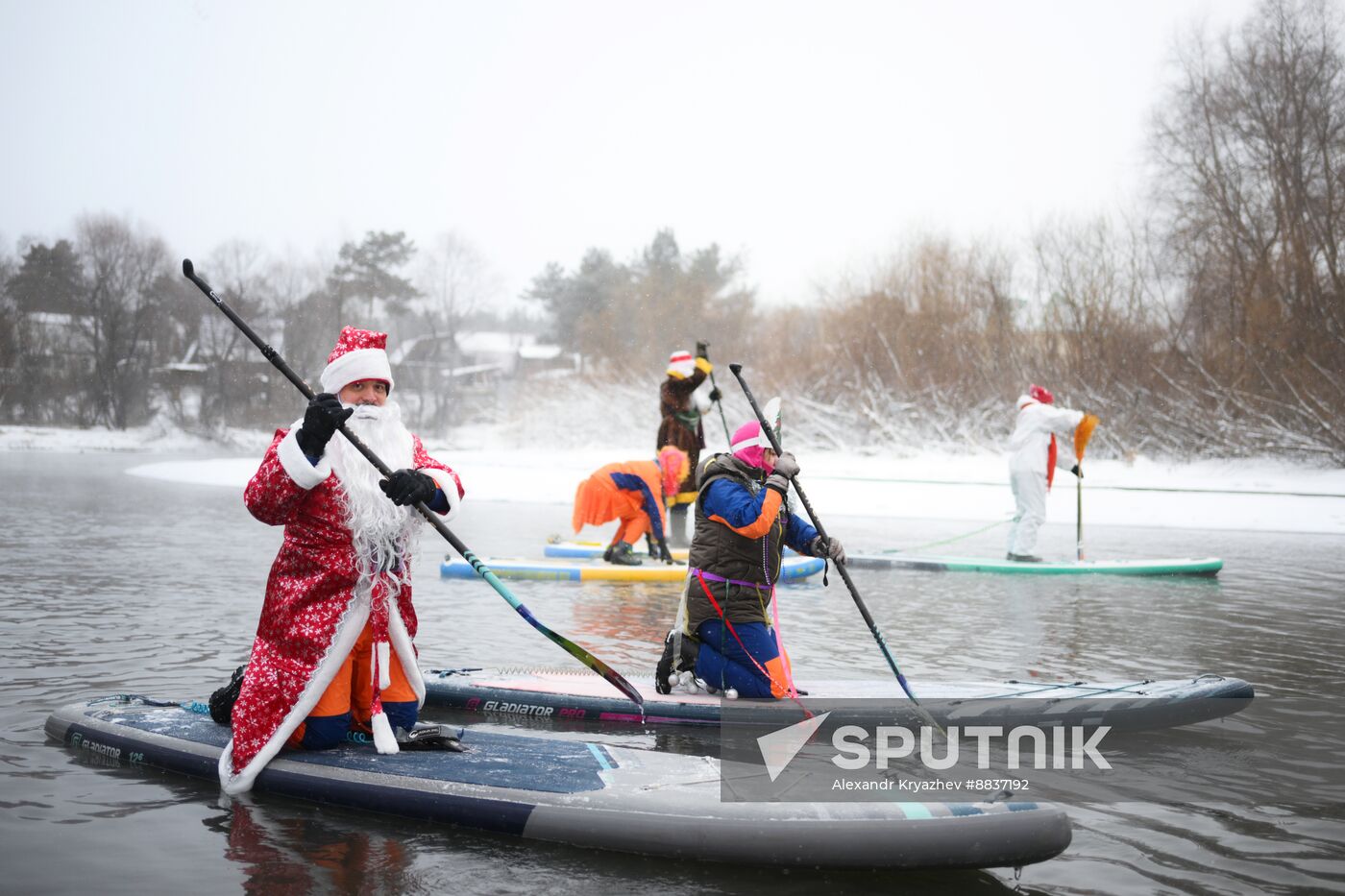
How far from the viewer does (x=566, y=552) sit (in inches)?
466

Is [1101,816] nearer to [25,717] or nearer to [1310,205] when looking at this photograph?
[25,717]

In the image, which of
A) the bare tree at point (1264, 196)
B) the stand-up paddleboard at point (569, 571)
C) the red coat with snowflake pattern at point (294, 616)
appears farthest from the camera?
the bare tree at point (1264, 196)

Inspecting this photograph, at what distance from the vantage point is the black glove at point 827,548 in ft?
17.7

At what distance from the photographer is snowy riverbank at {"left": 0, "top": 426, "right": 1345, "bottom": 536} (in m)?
18.0

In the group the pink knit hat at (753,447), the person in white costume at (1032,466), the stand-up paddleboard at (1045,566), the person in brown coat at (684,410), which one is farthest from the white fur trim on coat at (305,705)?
the person in white costume at (1032,466)

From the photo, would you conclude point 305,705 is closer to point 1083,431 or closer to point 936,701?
point 936,701

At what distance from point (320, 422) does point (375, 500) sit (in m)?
0.43

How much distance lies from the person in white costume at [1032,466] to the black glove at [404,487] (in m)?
9.11

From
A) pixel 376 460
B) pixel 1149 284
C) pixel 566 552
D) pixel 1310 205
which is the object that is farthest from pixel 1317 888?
pixel 1149 284

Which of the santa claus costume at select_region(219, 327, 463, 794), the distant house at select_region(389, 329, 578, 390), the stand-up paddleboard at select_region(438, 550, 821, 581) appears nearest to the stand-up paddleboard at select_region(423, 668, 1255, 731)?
the santa claus costume at select_region(219, 327, 463, 794)

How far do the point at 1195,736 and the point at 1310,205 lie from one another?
21077 millimetres

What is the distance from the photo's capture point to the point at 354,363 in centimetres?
439

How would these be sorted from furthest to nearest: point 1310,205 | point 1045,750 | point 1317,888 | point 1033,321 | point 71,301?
point 71,301 → point 1033,321 → point 1310,205 → point 1045,750 → point 1317,888

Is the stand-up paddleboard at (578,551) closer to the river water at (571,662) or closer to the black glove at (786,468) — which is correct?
the river water at (571,662)
